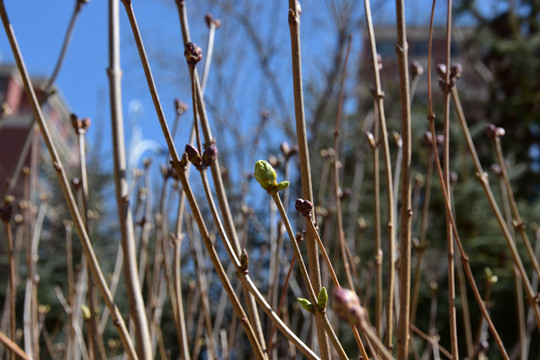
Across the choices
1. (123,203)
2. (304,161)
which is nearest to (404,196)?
(304,161)

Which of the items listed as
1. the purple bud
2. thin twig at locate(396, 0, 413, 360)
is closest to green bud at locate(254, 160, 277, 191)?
the purple bud

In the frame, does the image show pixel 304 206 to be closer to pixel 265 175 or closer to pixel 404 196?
pixel 265 175

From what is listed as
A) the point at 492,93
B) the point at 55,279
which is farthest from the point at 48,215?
the point at 492,93

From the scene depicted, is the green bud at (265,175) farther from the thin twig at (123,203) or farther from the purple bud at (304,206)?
the thin twig at (123,203)

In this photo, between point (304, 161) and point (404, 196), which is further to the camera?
point (404, 196)

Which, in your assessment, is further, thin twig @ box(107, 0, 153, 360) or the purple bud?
thin twig @ box(107, 0, 153, 360)

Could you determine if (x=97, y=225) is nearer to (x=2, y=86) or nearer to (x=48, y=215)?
(x=48, y=215)

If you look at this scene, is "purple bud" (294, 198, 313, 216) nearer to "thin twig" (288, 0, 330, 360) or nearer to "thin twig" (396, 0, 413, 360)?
"thin twig" (288, 0, 330, 360)

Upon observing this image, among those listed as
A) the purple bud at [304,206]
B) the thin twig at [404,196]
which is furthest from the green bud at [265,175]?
the thin twig at [404,196]
